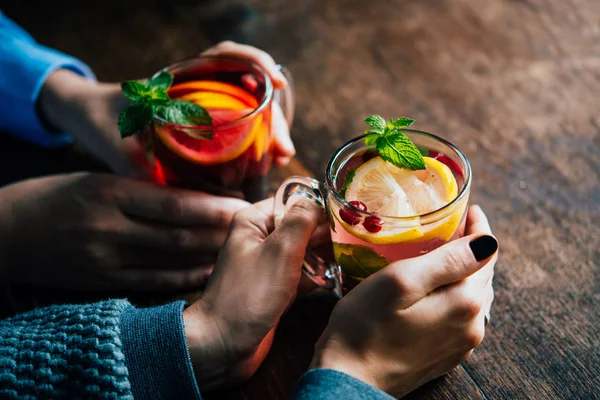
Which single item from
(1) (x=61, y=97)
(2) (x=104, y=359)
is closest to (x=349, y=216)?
(2) (x=104, y=359)

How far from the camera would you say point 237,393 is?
842mm

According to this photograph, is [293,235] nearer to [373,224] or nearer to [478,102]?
[373,224]

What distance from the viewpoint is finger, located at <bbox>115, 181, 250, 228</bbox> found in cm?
98

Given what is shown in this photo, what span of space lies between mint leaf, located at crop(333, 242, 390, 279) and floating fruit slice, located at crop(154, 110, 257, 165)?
23 centimetres

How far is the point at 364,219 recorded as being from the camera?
75 cm

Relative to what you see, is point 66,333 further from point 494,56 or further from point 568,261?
point 494,56

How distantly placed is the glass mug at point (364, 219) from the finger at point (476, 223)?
1.3 inches

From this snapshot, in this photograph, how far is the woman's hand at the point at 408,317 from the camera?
718mm

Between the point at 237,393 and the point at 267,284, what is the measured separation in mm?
167

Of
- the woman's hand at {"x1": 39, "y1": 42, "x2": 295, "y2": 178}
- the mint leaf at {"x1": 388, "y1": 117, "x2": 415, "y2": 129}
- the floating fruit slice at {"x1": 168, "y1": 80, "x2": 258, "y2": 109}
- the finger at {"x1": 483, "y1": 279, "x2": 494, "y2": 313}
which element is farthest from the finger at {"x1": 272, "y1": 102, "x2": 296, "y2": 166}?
the finger at {"x1": 483, "y1": 279, "x2": 494, "y2": 313}

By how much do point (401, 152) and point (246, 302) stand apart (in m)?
0.28

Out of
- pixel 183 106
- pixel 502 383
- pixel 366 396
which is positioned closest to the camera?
pixel 366 396

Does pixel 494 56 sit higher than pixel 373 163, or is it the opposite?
pixel 373 163

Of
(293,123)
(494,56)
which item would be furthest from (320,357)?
(494,56)
